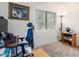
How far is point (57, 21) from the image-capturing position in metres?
3.16

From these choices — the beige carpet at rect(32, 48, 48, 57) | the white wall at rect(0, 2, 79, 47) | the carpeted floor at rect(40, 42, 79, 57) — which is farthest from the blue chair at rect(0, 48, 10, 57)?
the carpeted floor at rect(40, 42, 79, 57)

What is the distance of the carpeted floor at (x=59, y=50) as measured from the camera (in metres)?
2.92

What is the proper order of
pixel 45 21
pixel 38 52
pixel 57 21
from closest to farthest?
pixel 38 52
pixel 45 21
pixel 57 21

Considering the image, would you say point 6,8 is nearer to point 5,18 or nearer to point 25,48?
point 5,18

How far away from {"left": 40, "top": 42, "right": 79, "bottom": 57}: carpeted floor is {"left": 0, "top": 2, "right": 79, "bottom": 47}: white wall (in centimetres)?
18

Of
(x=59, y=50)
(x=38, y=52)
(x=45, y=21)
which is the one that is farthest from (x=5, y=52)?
(x=59, y=50)

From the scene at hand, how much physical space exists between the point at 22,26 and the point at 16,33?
0.21 m

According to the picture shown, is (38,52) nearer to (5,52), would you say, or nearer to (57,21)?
(5,52)

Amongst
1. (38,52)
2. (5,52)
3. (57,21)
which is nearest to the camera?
(5,52)

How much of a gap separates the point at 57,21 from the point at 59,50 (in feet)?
2.72

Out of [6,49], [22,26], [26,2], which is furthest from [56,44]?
[6,49]

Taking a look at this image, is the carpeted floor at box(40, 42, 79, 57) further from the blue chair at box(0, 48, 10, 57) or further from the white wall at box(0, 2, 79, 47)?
the blue chair at box(0, 48, 10, 57)

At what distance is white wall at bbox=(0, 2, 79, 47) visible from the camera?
2.03 m

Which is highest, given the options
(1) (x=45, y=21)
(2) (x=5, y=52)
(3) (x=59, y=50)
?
(1) (x=45, y=21)
